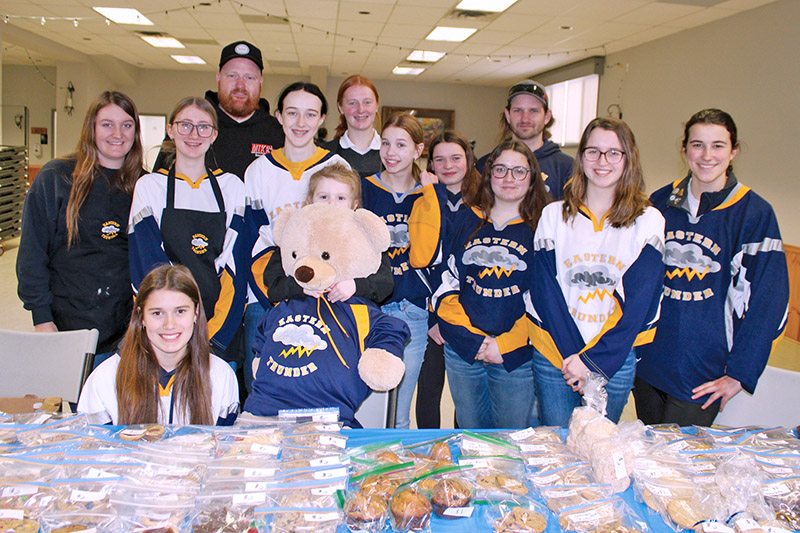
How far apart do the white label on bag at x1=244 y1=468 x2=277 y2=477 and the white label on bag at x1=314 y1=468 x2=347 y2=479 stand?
10 centimetres

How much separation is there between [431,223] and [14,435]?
1.46 m

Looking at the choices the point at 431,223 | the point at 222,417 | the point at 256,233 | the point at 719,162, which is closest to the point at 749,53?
the point at 719,162

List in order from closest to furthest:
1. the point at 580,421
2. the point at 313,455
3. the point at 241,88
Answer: the point at 313,455, the point at 580,421, the point at 241,88

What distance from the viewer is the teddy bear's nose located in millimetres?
1587

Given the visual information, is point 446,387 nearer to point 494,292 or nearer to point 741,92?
point 494,292

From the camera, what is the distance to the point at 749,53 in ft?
19.6

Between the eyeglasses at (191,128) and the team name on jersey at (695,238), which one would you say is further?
the eyeglasses at (191,128)

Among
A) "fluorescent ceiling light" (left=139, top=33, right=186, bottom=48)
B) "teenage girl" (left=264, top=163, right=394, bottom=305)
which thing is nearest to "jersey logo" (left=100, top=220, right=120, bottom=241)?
"teenage girl" (left=264, top=163, right=394, bottom=305)

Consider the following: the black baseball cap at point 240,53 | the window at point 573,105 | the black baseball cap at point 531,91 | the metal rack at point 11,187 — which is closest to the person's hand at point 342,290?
the black baseball cap at point 240,53

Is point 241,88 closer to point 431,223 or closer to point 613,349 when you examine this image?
point 431,223

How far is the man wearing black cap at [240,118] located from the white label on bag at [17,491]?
1.60 meters

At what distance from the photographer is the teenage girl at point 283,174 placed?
2.14 m

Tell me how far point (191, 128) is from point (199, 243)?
43 cm

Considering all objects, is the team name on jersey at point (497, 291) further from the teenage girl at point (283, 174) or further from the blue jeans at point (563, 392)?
the teenage girl at point (283, 174)
